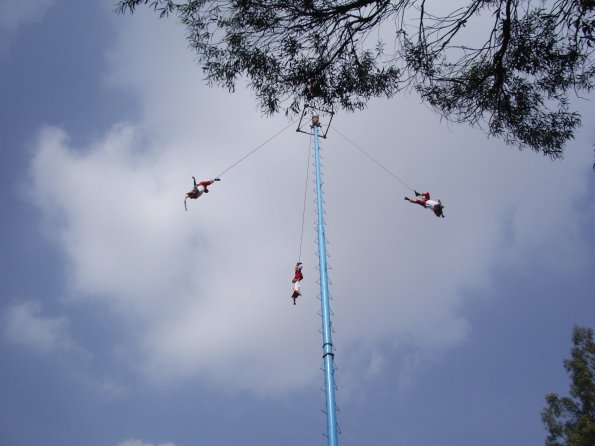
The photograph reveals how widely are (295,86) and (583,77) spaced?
543 centimetres

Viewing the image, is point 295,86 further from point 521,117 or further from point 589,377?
point 589,377

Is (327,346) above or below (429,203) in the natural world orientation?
below

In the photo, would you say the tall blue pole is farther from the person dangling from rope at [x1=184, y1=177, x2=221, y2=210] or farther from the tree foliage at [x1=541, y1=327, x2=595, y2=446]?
the tree foliage at [x1=541, y1=327, x2=595, y2=446]

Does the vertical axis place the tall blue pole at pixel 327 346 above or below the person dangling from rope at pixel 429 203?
A: below

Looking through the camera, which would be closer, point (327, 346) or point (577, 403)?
point (327, 346)

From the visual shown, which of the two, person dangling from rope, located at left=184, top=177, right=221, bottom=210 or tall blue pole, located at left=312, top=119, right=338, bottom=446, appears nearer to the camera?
tall blue pole, located at left=312, top=119, right=338, bottom=446

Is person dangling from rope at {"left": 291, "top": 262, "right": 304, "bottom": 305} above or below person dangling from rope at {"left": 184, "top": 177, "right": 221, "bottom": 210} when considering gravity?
below

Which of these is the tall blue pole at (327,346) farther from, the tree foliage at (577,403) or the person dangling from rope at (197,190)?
the tree foliage at (577,403)

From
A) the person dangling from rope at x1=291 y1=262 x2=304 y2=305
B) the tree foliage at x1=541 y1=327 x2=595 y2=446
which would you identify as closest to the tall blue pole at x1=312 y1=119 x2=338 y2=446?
the person dangling from rope at x1=291 y1=262 x2=304 y2=305

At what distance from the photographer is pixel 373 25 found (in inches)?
290

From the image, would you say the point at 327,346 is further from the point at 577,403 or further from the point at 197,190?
the point at 577,403

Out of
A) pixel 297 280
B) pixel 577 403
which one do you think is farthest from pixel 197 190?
pixel 577 403

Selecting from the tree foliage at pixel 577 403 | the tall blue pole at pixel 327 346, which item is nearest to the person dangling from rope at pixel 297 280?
the tall blue pole at pixel 327 346

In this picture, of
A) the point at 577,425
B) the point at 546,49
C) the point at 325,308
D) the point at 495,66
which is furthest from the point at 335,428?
the point at 577,425
